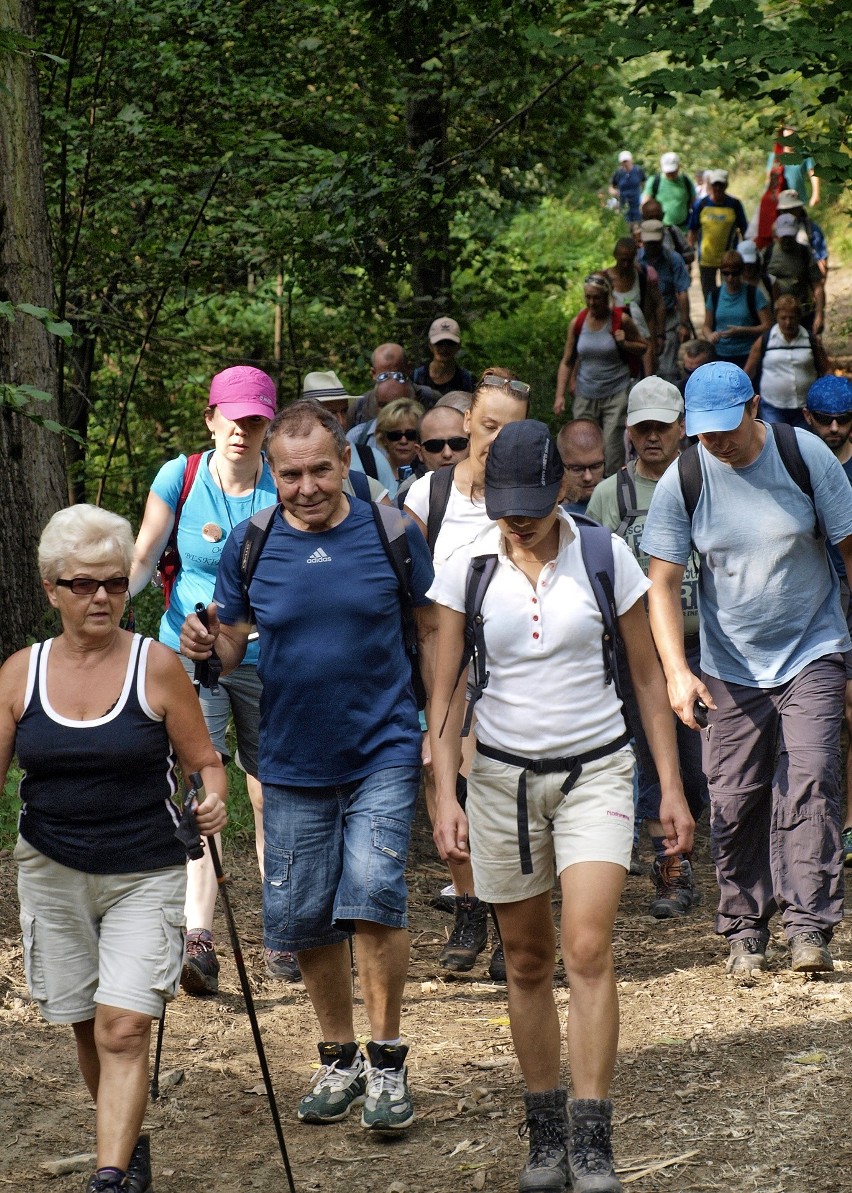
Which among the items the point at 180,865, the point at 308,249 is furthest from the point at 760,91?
the point at 180,865

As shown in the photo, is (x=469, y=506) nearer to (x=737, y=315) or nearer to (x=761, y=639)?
(x=761, y=639)

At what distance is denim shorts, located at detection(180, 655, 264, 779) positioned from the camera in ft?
19.7

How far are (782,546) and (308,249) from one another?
6.30 m

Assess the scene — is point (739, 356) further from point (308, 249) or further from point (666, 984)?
point (666, 984)

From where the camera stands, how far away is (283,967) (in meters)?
6.44

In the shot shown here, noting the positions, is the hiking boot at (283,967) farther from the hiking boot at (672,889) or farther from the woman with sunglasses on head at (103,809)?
the woman with sunglasses on head at (103,809)

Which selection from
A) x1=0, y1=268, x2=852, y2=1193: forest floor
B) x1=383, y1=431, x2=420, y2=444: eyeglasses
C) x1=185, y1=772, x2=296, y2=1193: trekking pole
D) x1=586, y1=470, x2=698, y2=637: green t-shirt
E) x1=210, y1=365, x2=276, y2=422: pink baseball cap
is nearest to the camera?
x1=185, y1=772, x2=296, y2=1193: trekking pole

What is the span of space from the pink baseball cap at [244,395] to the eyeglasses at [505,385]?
837 mm

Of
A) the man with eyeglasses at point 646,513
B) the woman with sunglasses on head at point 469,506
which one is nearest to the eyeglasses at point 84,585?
the woman with sunglasses on head at point 469,506

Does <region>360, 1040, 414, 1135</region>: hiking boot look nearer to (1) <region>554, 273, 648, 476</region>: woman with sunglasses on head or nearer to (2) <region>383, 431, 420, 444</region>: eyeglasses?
(2) <region>383, 431, 420, 444</region>: eyeglasses

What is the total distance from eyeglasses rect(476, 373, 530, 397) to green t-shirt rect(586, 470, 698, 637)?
45.6 inches

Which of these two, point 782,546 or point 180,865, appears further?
point 782,546

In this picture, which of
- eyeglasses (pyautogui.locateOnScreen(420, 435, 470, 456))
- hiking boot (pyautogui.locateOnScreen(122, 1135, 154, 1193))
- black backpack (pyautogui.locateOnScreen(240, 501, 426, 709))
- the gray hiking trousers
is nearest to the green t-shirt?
eyeglasses (pyautogui.locateOnScreen(420, 435, 470, 456))

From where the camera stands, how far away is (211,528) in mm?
5754
